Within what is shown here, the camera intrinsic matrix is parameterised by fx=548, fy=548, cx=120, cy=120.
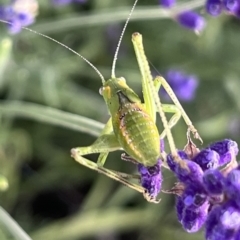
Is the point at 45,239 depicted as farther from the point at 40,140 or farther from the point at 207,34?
the point at 207,34

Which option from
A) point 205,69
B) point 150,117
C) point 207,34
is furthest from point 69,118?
point 207,34

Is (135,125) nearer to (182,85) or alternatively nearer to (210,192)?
(210,192)

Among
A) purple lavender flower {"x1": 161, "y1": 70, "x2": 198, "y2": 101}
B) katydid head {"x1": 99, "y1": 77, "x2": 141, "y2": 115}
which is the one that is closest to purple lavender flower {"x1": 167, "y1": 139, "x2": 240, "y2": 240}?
katydid head {"x1": 99, "y1": 77, "x2": 141, "y2": 115}

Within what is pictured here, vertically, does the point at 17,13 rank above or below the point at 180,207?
above

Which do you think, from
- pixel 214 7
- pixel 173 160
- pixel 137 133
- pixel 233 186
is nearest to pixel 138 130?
pixel 137 133

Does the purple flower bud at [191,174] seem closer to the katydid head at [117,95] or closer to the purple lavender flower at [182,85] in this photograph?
the katydid head at [117,95]

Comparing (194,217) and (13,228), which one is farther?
(13,228)
